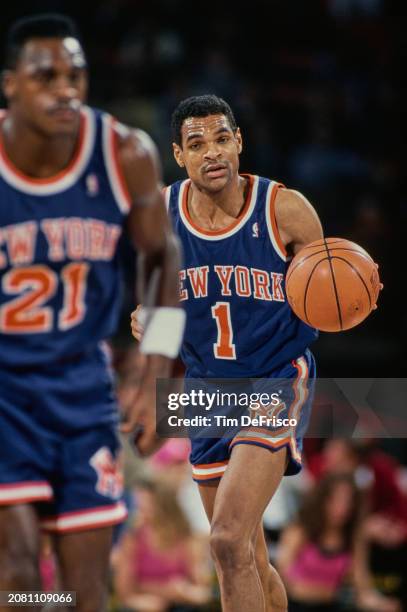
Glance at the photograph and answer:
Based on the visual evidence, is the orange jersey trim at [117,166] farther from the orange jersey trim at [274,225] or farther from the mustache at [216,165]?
the orange jersey trim at [274,225]

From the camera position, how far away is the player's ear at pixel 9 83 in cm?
363

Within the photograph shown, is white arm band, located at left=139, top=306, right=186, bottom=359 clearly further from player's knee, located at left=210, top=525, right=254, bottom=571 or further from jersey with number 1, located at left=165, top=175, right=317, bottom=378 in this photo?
jersey with number 1, located at left=165, top=175, right=317, bottom=378

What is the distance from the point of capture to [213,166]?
511 cm

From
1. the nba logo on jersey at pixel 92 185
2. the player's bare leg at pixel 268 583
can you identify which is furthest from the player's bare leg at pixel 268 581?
the nba logo on jersey at pixel 92 185

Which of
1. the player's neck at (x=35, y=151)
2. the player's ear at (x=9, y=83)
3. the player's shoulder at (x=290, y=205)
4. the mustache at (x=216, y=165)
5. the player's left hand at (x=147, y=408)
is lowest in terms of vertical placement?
the player's left hand at (x=147, y=408)

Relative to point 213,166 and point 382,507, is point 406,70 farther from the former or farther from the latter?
point 213,166

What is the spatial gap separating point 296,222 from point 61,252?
70.6 inches

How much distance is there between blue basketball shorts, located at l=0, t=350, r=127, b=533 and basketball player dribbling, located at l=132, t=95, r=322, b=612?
133 centimetres

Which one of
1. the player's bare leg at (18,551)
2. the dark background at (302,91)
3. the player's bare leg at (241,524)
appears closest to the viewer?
the player's bare leg at (18,551)

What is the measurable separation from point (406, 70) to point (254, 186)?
772cm

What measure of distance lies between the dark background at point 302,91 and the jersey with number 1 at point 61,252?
5583 millimetres

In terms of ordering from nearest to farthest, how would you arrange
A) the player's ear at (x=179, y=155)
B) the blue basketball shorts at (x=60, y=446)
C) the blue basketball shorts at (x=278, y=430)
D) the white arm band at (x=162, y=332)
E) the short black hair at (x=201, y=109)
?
the blue basketball shorts at (x=60, y=446)
the white arm band at (x=162, y=332)
the blue basketball shorts at (x=278, y=430)
the short black hair at (x=201, y=109)
the player's ear at (x=179, y=155)

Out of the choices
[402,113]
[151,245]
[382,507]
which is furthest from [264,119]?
[151,245]

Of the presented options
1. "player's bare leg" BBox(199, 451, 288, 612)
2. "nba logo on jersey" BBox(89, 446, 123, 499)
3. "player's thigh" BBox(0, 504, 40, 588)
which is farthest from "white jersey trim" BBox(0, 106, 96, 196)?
"player's bare leg" BBox(199, 451, 288, 612)
